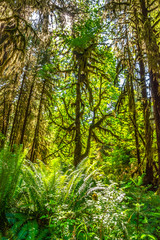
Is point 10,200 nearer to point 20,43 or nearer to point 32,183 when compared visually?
point 32,183

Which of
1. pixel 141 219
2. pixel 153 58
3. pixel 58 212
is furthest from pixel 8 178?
pixel 153 58

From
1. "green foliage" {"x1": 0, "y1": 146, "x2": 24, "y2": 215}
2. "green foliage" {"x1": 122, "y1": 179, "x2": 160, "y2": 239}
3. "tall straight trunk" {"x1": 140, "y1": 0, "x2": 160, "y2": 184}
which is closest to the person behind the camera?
"green foliage" {"x1": 122, "y1": 179, "x2": 160, "y2": 239}

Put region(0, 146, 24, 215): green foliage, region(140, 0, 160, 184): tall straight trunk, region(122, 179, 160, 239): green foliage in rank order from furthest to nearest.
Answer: region(140, 0, 160, 184): tall straight trunk
region(0, 146, 24, 215): green foliage
region(122, 179, 160, 239): green foliage

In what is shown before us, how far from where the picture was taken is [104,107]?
9930 millimetres

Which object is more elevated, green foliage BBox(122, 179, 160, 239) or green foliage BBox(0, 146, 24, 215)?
green foliage BBox(0, 146, 24, 215)

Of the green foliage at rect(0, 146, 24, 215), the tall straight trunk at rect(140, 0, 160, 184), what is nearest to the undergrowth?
the green foliage at rect(0, 146, 24, 215)

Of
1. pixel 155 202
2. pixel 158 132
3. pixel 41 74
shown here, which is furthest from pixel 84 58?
pixel 155 202

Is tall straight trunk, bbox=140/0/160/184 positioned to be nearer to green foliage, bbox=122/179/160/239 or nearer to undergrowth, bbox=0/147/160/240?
green foliage, bbox=122/179/160/239

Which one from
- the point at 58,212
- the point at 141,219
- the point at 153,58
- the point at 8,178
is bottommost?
the point at 141,219

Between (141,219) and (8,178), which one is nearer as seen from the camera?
(8,178)

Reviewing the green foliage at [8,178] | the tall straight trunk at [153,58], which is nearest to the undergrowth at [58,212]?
the green foliage at [8,178]

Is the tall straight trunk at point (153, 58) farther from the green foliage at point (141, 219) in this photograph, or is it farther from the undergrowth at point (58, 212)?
the undergrowth at point (58, 212)

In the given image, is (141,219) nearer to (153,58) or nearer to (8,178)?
(8,178)

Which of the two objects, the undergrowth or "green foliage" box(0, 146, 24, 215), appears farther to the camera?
"green foliage" box(0, 146, 24, 215)
